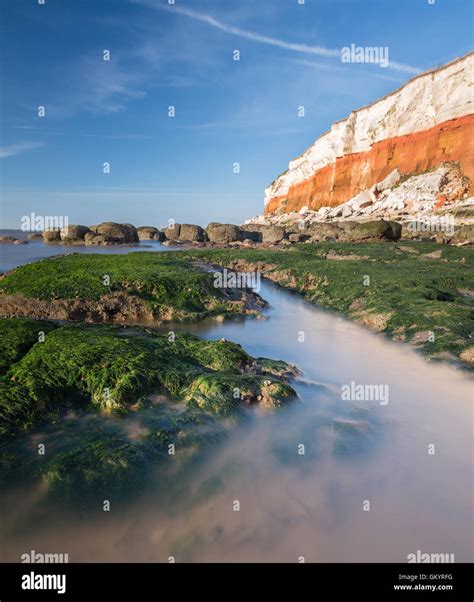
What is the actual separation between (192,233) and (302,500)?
148 feet

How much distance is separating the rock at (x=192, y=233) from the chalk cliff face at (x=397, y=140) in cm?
2869

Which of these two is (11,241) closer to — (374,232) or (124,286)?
(374,232)

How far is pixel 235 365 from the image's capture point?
6758 millimetres

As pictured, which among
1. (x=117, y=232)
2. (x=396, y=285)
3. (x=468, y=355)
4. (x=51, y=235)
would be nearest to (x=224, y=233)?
(x=117, y=232)

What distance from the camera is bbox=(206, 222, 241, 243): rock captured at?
4384 centimetres

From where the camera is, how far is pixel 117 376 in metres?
5.63

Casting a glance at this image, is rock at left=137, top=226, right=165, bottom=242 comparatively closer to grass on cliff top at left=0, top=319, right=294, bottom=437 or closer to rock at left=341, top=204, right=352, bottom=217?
rock at left=341, top=204, right=352, bottom=217

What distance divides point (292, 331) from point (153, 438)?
6.49m

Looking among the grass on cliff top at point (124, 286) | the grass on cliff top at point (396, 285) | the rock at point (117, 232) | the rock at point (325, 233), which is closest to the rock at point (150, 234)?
the rock at point (117, 232)

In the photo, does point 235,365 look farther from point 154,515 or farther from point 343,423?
point 154,515

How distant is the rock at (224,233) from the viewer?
43.8 metres

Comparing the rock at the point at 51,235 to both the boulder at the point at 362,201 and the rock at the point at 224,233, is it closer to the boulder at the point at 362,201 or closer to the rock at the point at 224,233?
the rock at the point at 224,233
